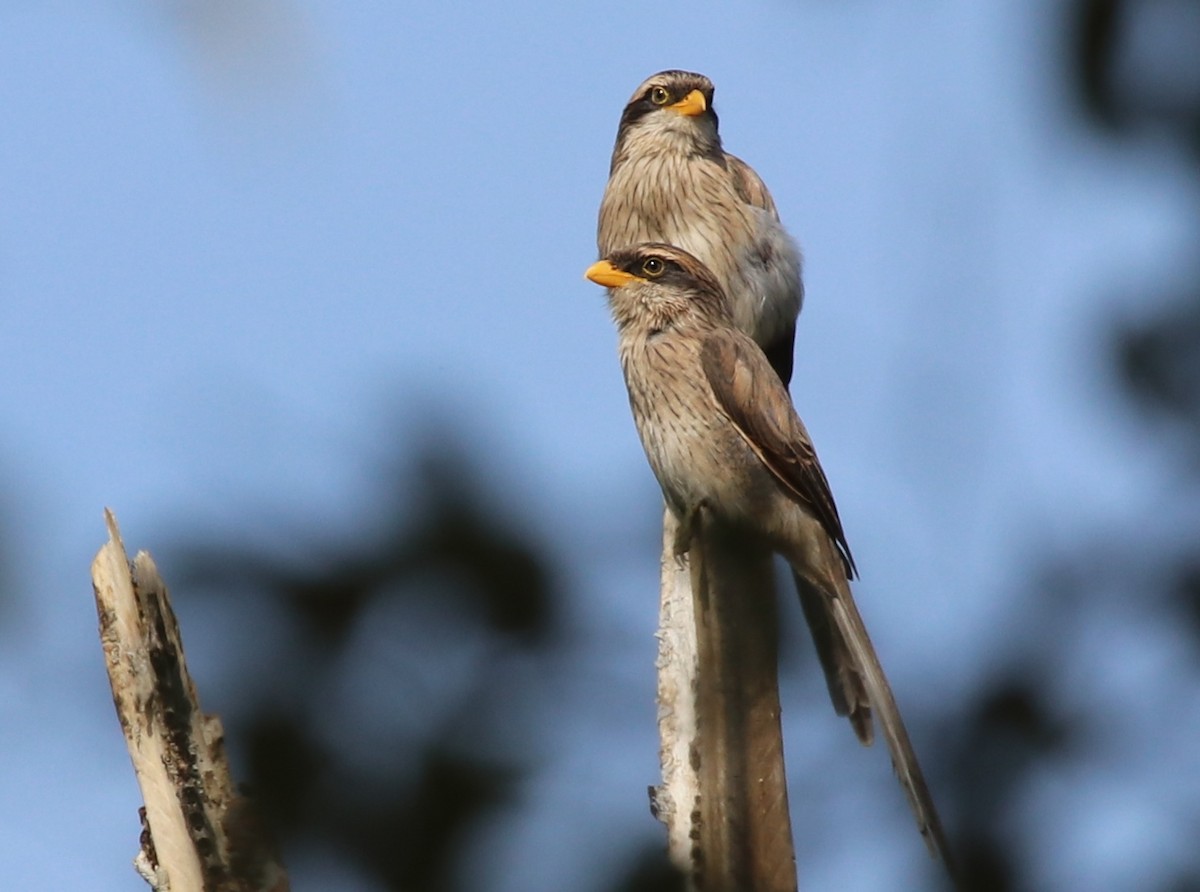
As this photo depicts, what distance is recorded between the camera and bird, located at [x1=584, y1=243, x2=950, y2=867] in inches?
186

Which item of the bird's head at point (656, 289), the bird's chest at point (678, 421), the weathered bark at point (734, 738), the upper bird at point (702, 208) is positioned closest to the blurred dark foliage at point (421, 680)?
the weathered bark at point (734, 738)

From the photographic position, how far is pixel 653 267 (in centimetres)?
618

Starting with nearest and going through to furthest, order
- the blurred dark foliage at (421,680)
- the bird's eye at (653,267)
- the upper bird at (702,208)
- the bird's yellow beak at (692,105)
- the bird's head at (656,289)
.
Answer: the blurred dark foliage at (421,680), the bird's head at (656,289), the bird's eye at (653,267), the upper bird at (702,208), the bird's yellow beak at (692,105)

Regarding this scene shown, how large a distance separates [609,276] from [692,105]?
1487 millimetres

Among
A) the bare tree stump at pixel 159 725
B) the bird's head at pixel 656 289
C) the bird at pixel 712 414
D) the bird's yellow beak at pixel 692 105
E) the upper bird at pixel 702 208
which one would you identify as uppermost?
the bird's yellow beak at pixel 692 105

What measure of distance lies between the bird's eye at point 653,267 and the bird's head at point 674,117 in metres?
1.25

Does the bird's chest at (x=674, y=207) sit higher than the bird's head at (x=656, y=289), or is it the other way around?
the bird's chest at (x=674, y=207)

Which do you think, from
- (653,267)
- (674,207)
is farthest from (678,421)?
(674,207)

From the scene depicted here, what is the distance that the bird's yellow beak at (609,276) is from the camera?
20.3 feet

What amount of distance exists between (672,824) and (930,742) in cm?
46

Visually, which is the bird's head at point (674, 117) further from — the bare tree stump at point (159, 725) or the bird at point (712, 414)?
the bare tree stump at point (159, 725)

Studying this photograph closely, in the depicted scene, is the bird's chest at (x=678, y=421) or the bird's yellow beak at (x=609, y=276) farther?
the bird's yellow beak at (x=609, y=276)

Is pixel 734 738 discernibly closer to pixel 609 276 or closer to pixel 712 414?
pixel 712 414

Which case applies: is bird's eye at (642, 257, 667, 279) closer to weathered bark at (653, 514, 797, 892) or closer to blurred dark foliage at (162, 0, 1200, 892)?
weathered bark at (653, 514, 797, 892)
